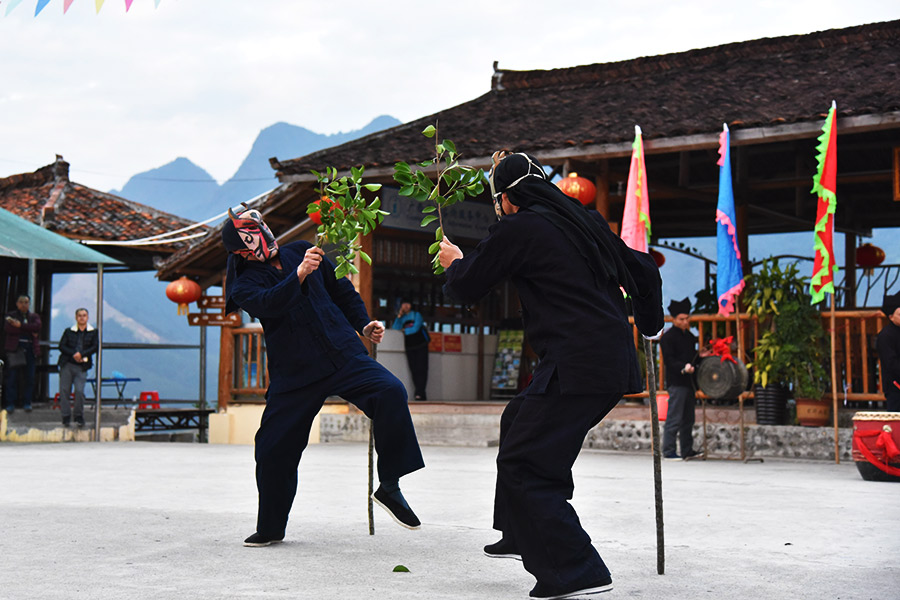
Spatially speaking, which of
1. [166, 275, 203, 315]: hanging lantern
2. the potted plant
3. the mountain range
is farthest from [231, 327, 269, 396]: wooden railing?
the mountain range

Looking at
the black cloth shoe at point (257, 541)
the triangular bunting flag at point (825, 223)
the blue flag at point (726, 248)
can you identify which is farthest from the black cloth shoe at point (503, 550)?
the blue flag at point (726, 248)

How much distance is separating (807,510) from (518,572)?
2.81m

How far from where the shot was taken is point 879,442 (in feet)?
27.3

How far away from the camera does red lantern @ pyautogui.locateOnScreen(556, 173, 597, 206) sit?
1207 cm

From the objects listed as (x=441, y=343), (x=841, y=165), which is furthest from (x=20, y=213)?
(x=841, y=165)

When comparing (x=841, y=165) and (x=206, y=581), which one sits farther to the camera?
(x=841, y=165)

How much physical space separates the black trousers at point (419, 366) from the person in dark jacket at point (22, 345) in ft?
17.0

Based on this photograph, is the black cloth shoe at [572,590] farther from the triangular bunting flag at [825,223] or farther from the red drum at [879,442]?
the triangular bunting flag at [825,223]

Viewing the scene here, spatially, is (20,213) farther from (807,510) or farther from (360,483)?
(807,510)

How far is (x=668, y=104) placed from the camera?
509 inches

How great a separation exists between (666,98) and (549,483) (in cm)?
1021

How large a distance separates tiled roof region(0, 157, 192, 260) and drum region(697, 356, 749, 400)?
1180 centimetres

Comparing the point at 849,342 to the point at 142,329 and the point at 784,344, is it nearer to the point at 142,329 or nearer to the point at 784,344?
the point at 784,344

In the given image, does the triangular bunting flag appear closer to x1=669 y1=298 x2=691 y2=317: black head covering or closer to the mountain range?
x1=669 y1=298 x2=691 y2=317: black head covering
